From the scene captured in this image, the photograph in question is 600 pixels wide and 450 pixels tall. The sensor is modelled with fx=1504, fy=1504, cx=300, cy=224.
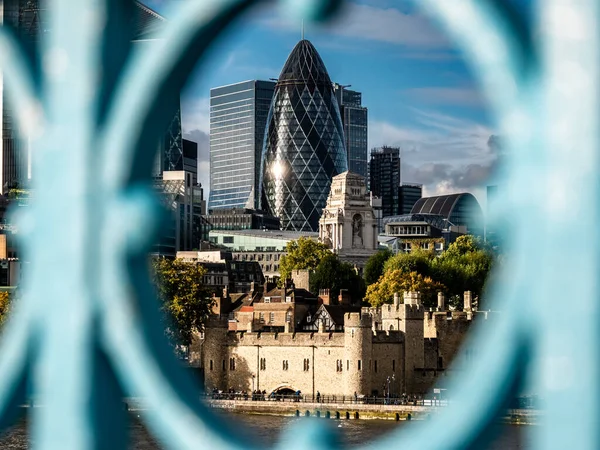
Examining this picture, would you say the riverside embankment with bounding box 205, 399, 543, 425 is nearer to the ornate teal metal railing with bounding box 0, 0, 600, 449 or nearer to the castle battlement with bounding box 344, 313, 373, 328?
the castle battlement with bounding box 344, 313, 373, 328

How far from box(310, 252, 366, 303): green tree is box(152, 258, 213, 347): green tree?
21229 millimetres

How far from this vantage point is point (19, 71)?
3730 millimetres

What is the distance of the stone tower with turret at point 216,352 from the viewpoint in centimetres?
5344

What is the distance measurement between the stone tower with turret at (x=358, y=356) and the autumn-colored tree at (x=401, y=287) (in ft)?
69.0

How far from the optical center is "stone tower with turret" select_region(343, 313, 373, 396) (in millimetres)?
49875

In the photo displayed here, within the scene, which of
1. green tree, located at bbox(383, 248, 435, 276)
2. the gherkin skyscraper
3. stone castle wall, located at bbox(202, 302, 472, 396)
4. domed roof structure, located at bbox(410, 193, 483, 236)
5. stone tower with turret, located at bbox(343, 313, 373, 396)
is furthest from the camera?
domed roof structure, located at bbox(410, 193, 483, 236)

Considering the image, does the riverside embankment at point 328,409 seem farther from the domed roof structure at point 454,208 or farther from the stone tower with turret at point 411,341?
the domed roof structure at point 454,208

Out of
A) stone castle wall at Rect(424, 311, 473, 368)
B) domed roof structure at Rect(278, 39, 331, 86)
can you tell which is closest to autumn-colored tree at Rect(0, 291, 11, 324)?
stone castle wall at Rect(424, 311, 473, 368)

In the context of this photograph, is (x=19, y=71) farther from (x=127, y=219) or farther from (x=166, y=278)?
(x=166, y=278)

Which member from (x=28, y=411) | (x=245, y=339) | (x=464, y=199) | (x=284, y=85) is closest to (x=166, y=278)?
(x=245, y=339)

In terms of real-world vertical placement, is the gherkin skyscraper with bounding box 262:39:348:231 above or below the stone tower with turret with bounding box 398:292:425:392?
above

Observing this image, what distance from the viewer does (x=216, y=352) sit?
53.6 metres

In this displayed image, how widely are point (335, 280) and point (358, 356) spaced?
33026mm

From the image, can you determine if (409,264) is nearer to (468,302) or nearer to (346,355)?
(468,302)
